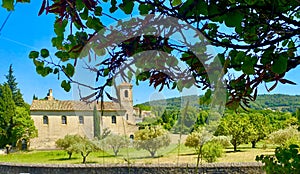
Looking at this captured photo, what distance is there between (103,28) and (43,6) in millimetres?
217

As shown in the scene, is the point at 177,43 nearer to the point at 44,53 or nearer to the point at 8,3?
the point at 44,53

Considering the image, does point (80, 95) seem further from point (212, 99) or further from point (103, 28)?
point (212, 99)

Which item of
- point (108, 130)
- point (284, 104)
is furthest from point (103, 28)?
point (284, 104)

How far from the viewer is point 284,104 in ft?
7.30

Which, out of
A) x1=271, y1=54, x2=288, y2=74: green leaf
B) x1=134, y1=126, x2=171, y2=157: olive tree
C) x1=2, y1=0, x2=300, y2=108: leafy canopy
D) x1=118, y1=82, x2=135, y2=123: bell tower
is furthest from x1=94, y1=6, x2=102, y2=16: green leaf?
x1=134, y1=126, x2=171, y2=157: olive tree

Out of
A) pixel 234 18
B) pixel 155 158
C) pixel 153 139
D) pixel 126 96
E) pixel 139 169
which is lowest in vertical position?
pixel 139 169

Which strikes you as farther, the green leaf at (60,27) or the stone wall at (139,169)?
the stone wall at (139,169)

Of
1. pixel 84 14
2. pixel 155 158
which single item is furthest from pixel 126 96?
pixel 155 158

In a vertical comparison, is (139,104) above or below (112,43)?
below

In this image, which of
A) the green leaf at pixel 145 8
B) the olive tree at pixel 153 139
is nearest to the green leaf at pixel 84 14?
the green leaf at pixel 145 8

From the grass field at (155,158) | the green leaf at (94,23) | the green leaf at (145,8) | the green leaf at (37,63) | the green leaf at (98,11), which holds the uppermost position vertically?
the green leaf at (98,11)

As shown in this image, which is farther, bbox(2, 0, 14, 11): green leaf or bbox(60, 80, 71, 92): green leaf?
bbox(60, 80, 71, 92): green leaf

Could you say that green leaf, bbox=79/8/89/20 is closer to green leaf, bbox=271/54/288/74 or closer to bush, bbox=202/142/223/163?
green leaf, bbox=271/54/288/74

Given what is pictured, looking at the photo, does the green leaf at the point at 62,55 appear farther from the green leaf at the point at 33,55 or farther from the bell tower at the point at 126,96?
the bell tower at the point at 126,96
